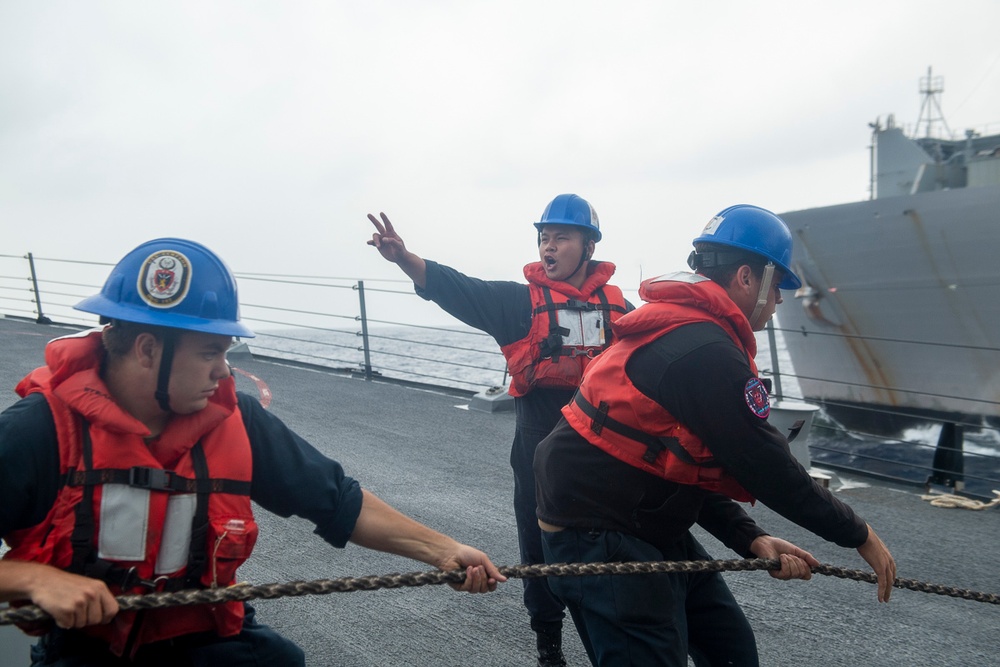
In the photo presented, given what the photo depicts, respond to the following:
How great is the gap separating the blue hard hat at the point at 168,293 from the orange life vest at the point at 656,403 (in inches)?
38.3

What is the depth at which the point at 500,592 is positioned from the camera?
166 inches

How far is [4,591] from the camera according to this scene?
5.22ft

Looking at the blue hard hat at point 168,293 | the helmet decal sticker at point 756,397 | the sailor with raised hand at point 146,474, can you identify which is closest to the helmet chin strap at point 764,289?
the helmet decal sticker at point 756,397

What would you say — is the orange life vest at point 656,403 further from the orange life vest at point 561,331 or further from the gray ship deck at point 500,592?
the gray ship deck at point 500,592

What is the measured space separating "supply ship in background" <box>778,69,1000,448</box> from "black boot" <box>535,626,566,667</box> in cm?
1364

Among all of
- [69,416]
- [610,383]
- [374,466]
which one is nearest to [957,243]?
[374,466]

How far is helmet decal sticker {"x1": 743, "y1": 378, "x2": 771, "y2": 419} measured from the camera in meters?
2.05

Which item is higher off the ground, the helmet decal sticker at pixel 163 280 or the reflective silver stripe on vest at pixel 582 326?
the helmet decal sticker at pixel 163 280

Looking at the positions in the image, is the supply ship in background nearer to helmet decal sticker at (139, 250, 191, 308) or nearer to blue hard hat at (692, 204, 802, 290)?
blue hard hat at (692, 204, 802, 290)

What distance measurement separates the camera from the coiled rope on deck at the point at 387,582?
5.46 feet

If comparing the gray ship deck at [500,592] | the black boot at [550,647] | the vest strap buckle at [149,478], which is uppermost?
the vest strap buckle at [149,478]

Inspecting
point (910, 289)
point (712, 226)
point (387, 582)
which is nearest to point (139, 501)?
point (387, 582)

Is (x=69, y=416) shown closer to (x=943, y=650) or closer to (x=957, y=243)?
(x=943, y=650)

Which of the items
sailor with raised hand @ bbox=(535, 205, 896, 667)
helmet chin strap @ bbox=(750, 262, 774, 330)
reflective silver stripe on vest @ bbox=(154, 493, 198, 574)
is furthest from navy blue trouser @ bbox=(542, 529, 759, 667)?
reflective silver stripe on vest @ bbox=(154, 493, 198, 574)
